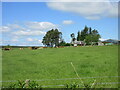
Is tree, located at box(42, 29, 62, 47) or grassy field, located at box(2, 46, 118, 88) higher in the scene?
tree, located at box(42, 29, 62, 47)

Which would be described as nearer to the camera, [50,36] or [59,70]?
[59,70]

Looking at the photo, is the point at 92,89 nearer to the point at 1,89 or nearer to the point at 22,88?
the point at 22,88

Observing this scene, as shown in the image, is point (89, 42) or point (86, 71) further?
point (89, 42)

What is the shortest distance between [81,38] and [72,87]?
67112 mm

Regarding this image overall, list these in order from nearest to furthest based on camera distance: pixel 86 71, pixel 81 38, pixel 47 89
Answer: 1. pixel 47 89
2. pixel 86 71
3. pixel 81 38

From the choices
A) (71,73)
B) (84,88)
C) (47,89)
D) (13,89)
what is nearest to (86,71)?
(71,73)

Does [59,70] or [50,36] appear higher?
[50,36]

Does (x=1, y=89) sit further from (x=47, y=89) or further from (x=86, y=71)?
(x=86, y=71)

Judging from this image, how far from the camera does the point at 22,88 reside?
3.98m

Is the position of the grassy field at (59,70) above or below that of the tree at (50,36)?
below

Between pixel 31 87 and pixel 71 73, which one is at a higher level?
pixel 31 87

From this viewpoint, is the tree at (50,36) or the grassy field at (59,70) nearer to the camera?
the grassy field at (59,70)

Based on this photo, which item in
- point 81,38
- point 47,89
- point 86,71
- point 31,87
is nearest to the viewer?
point 31,87

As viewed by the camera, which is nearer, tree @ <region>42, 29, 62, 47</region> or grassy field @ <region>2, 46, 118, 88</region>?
grassy field @ <region>2, 46, 118, 88</region>
